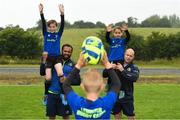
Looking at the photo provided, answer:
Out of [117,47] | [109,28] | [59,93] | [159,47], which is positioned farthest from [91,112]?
[159,47]

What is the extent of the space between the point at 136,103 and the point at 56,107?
6408 millimetres

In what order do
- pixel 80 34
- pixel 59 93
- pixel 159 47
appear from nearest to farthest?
pixel 59 93 → pixel 159 47 → pixel 80 34

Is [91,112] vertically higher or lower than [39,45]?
higher

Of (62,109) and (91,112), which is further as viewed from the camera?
(62,109)

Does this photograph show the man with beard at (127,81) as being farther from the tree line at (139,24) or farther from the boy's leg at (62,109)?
the tree line at (139,24)

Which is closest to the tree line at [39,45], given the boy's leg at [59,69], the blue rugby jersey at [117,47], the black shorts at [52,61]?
the blue rugby jersey at [117,47]

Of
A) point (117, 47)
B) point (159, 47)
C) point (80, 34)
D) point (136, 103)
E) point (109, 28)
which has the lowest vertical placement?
point (136, 103)

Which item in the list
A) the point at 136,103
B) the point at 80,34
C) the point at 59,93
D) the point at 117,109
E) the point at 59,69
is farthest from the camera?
the point at 80,34

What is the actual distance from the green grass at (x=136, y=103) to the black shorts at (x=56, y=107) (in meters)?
2.89

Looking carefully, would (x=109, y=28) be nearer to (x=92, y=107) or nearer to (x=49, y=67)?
(x=49, y=67)

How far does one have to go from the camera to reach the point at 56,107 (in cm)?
970

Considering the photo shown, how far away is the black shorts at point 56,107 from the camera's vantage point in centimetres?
961

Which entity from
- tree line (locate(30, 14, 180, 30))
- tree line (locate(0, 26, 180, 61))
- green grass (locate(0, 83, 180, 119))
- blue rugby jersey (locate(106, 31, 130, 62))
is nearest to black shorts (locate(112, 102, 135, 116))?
blue rugby jersey (locate(106, 31, 130, 62))

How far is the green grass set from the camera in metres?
12.9
